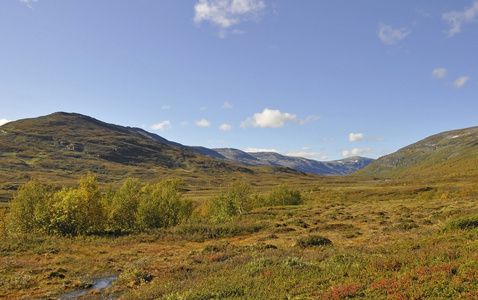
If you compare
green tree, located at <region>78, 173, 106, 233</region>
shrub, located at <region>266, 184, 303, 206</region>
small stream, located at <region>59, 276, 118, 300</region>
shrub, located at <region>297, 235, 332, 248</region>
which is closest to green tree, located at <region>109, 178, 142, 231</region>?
green tree, located at <region>78, 173, 106, 233</region>

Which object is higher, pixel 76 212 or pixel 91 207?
pixel 91 207

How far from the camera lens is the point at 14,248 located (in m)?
28.0

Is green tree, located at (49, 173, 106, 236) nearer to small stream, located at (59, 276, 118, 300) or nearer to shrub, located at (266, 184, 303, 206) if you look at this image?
small stream, located at (59, 276, 118, 300)

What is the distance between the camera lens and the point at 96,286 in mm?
18391

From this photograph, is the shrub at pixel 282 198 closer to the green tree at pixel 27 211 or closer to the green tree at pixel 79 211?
the green tree at pixel 79 211

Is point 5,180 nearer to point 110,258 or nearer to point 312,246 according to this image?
point 110,258

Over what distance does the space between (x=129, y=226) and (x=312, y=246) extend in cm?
3231

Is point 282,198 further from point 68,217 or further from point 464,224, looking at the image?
point 464,224

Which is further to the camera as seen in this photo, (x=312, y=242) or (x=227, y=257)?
(x=312, y=242)

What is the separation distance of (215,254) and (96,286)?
979cm

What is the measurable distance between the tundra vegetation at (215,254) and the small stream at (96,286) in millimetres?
681

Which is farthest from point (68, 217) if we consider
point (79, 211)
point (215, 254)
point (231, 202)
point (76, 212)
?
point (231, 202)

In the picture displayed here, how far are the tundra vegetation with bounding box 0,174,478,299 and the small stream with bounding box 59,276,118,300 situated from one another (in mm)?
681

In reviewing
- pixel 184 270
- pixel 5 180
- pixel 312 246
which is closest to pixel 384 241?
pixel 312 246
